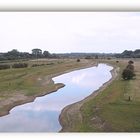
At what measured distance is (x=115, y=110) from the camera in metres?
10.8

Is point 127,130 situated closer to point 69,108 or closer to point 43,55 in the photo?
point 69,108

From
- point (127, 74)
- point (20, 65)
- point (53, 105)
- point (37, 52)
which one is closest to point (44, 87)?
point (53, 105)

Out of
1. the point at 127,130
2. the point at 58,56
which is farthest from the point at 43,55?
the point at 127,130

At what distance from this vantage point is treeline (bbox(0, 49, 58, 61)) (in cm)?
1076

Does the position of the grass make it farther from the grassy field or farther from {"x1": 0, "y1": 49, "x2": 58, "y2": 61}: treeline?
the grassy field

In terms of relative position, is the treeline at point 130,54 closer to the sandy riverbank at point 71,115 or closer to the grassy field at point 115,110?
the grassy field at point 115,110

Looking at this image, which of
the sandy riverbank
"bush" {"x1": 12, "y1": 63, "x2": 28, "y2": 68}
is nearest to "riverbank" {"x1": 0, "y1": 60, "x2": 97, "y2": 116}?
"bush" {"x1": 12, "y1": 63, "x2": 28, "y2": 68}

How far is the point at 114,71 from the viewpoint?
37.6ft

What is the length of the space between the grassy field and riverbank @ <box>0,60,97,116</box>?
70 centimetres

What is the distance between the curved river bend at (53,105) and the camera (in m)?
10.5

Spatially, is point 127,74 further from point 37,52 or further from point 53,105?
point 37,52

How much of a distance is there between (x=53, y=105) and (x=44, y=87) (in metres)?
0.57

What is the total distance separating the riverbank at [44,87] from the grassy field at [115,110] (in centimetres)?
70

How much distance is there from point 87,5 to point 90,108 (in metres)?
2.10
